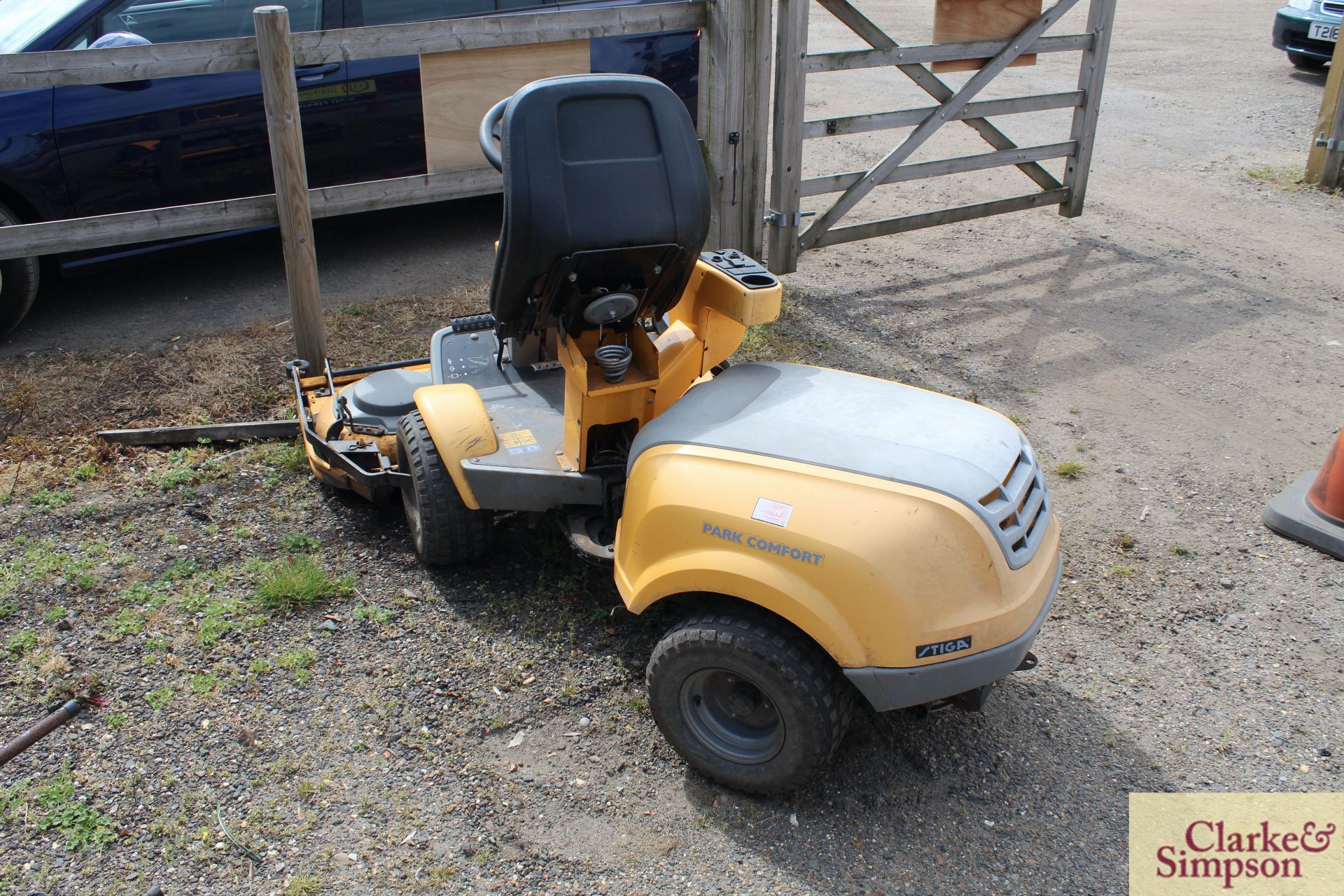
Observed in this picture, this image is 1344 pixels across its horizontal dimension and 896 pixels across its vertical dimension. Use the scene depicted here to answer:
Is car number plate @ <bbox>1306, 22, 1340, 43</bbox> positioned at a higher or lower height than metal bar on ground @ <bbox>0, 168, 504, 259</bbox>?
higher

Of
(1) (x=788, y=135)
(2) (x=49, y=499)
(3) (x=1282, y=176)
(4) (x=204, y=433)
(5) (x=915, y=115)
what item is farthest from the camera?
(3) (x=1282, y=176)

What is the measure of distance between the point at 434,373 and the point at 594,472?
1030 mm

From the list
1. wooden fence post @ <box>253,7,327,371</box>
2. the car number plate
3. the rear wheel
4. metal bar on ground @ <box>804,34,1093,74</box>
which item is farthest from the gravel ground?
the rear wheel

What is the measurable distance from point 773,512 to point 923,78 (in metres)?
4.61

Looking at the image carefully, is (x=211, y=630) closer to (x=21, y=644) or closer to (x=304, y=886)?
(x=21, y=644)

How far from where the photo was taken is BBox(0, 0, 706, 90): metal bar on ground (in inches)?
157

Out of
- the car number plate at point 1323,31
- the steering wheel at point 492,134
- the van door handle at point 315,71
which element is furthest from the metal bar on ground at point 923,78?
the car number plate at point 1323,31

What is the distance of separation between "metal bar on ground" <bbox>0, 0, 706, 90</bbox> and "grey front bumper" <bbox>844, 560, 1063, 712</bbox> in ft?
11.2

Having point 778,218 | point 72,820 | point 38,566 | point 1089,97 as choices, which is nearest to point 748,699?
point 72,820

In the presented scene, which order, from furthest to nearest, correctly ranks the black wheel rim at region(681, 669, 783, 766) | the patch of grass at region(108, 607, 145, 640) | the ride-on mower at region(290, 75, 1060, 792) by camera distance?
the patch of grass at region(108, 607, 145, 640), the black wheel rim at region(681, 669, 783, 766), the ride-on mower at region(290, 75, 1060, 792)

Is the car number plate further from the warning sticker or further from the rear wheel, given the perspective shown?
the warning sticker

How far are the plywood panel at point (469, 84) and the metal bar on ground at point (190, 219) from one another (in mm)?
231

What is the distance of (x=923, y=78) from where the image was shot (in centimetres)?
625

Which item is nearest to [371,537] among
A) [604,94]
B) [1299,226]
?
[604,94]
